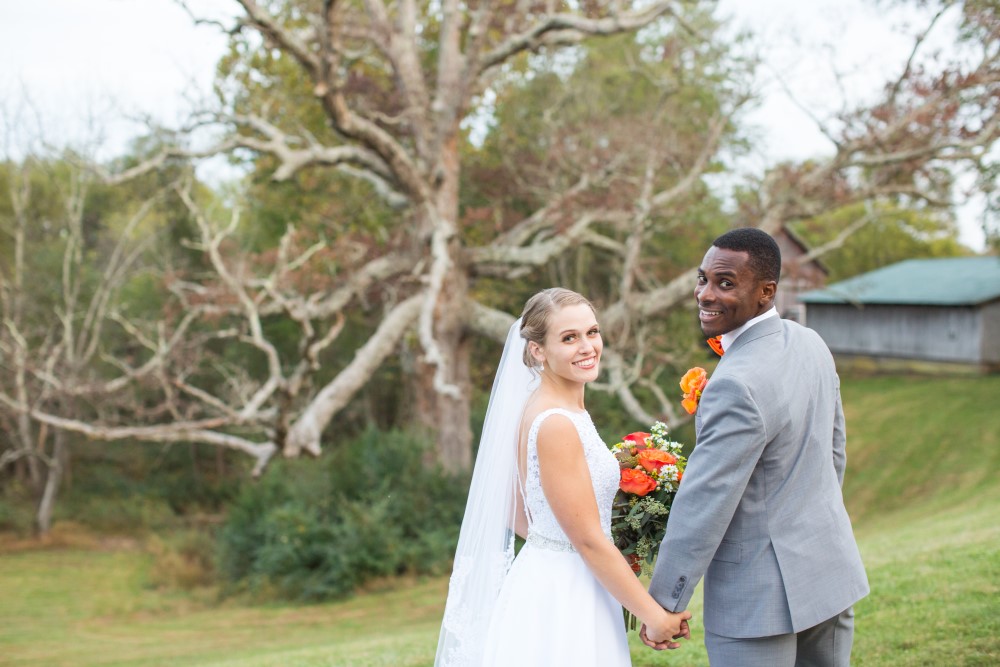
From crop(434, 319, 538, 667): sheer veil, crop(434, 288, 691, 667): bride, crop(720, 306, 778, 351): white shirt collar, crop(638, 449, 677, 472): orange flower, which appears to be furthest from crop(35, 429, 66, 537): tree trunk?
crop(720, 306, 778, 351): white shirt collar

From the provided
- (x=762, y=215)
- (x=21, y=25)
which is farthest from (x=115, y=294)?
(x=762, y=215)

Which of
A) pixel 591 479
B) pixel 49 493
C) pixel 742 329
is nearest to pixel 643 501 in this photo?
pixel 591 479

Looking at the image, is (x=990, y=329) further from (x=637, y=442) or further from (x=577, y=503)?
(x=577, y=503)

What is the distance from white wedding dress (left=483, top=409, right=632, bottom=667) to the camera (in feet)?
11.5

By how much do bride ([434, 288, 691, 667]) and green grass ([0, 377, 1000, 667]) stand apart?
2686 mm

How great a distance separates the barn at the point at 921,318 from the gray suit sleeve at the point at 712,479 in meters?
24.5

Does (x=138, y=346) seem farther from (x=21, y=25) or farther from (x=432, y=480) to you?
(x=432, y=480)

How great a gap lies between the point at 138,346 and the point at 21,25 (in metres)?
9.50

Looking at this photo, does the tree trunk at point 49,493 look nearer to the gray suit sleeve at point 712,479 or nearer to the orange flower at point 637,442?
the orange flower at point 637,442

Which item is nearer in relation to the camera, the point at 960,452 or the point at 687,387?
the point at 687,387

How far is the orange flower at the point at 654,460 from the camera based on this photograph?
3645 mm

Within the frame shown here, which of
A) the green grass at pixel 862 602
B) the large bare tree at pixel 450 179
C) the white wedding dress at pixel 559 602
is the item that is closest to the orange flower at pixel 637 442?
the white wedding dress at pixel 559 602

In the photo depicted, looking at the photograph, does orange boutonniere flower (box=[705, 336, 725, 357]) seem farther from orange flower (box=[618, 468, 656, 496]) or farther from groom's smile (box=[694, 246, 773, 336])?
orange flower (box=[618, 468, 656, 496])

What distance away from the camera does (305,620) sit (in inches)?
509
